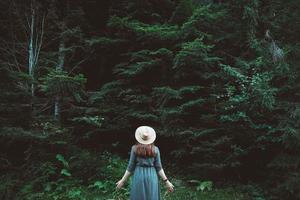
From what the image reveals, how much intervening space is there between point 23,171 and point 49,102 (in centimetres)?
280

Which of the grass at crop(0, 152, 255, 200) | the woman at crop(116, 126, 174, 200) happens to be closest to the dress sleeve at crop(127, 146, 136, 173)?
the woman at crop(116, 126, 174, 200)

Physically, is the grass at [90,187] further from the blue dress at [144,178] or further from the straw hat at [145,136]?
the straw hat at [145,136]

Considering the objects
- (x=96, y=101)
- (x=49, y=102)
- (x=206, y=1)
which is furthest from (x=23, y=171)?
(x=206, y=1)

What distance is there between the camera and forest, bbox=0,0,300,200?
1205 centimetres

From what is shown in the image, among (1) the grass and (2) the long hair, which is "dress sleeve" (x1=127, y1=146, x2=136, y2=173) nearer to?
(2) the long hair

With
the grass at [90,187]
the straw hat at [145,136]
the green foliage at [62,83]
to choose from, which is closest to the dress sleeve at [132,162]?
the straw hat at [145,136]

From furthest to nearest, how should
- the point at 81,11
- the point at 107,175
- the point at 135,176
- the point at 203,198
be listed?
the point at 81,11, the point at 107,175, the point at 203,198, the point at 135,176

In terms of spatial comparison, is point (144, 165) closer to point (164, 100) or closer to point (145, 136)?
point (145, 136)

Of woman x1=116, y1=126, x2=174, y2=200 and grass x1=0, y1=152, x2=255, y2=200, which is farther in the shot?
grass x1=0, y1=152, x2=255, y2=200

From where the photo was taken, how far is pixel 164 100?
44.2 feet

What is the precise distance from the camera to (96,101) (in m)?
14.6

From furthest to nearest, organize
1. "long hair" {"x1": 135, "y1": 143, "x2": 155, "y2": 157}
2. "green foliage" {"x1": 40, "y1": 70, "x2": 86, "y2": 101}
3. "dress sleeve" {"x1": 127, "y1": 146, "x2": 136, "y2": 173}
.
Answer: "green foliage" {"x1": 40, "y1": 70, "x2": 86, "y2": 101} → "dress sleeve" {"x1": 127, "y1": 146, "x2": 136, "y2": 173} → "long hair" {"x1": 135, "y1": 143, "x2": 155, "y2": 157}

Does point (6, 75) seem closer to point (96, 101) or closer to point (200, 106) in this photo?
point (96, 101)

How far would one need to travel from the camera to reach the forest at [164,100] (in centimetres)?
1205
